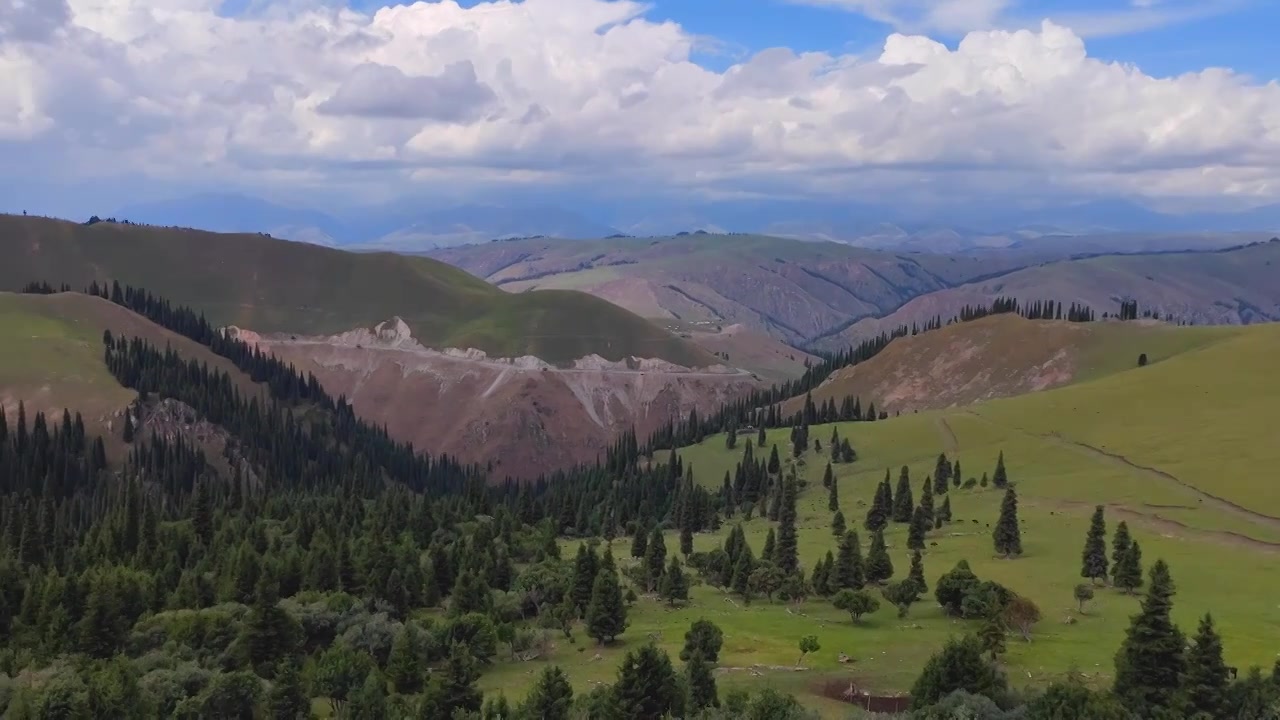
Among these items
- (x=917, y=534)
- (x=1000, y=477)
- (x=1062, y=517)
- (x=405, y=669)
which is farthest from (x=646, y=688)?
(x=1000, y=477)

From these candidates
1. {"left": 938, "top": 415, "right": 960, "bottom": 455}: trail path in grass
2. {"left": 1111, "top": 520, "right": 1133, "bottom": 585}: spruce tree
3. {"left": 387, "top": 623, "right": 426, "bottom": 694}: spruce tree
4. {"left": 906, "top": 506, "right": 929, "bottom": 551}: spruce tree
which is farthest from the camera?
{"left": 938, "top": 415, "right": 960, "bottom": 455}: trail path in grass

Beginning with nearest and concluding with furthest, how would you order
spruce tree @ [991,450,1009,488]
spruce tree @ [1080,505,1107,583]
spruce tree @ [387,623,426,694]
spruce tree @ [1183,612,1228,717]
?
1. spruce tree @ [1183,612,1228,717]
2. spruce tree @ [387,623,426,694]
3. spruce tree @ [1080,505,1107,583]
4. spruce tree @ [991,450,1009,488]

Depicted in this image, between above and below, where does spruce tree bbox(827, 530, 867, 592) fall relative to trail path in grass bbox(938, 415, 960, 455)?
below

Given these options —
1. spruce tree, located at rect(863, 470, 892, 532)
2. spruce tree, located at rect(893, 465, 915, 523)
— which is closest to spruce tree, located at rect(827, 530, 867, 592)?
spruce tree, located at rect(863, 470, 892, 532)

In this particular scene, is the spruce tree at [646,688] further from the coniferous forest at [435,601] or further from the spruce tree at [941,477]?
the spruce tree at [941,477]

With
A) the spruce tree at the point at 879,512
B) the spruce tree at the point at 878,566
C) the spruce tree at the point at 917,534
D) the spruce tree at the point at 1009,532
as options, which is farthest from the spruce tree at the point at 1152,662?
the spruce tree at the point at 879,512

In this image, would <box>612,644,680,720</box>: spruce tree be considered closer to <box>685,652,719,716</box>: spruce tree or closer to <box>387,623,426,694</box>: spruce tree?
<box>685,652,719,716</box>: spruce tree
